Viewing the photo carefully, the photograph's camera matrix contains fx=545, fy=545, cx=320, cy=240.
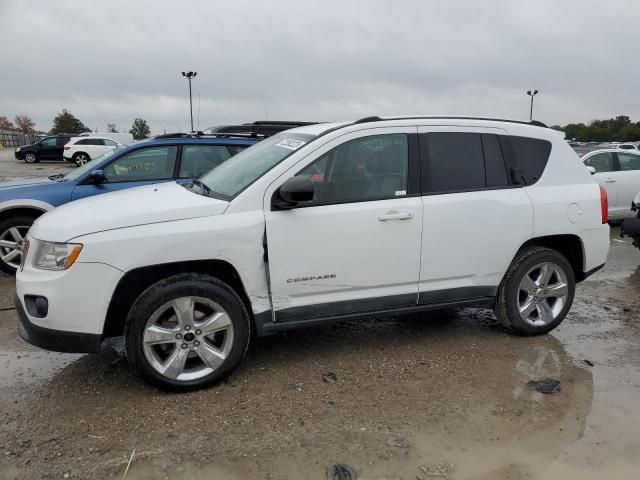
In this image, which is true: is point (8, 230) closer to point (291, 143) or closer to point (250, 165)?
point (250, 165)

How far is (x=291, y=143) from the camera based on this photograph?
4.16m

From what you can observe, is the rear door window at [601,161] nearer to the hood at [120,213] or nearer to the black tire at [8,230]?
the hood at [120,213]

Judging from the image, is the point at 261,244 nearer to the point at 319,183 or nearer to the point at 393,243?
the point at 319,183

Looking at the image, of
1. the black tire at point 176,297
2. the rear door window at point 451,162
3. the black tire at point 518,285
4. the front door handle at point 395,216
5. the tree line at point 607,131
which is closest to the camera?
the black tire at point 176,297

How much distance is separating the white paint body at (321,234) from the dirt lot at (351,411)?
56 centimetres

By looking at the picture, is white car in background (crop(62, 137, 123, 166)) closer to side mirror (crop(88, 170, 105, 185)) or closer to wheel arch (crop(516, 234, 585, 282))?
side mirror (crop(88, 170, 105, 185))

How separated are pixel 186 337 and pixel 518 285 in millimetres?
2686

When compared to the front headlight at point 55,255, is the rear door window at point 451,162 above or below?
above

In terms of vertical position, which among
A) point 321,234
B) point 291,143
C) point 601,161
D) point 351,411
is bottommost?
point 351,411

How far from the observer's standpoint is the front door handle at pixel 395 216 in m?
3.89

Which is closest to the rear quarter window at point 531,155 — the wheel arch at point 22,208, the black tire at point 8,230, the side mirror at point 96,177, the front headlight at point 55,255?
the front headlight at point 55,255

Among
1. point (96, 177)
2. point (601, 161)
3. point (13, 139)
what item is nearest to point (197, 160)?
point (96, 177)

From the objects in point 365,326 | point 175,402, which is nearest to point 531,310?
point 365,326

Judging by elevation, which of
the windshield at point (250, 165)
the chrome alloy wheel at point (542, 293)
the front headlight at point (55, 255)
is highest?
the windshield at point (250, 165)
